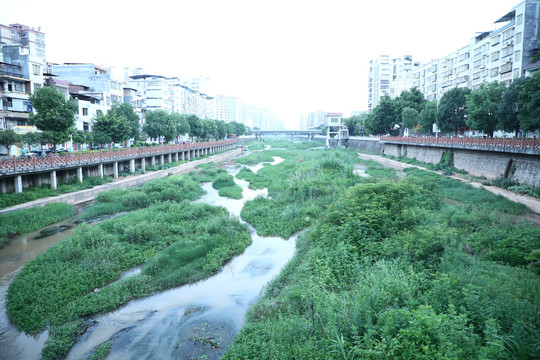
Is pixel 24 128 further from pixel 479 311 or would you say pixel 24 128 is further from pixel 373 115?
pixel 373 115

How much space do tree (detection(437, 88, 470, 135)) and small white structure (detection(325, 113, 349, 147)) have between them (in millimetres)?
51113

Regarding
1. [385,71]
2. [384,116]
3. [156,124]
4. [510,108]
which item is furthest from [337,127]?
[510,108]

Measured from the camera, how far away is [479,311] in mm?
6836

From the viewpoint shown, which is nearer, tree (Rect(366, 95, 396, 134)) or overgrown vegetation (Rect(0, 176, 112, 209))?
overgrown vegetation (Rect(0, 176, 112, 209))

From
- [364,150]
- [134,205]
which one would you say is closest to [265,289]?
[134,205]

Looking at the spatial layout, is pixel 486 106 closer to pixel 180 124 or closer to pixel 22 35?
pixel 180 124

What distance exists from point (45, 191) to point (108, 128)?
16038 millimetres

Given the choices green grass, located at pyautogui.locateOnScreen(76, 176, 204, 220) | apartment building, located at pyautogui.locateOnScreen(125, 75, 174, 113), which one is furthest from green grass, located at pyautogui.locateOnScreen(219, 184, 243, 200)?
apartment building, located at pyautogui.locateOnScreen(125, 75, 174, 113)

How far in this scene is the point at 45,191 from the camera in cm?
2508

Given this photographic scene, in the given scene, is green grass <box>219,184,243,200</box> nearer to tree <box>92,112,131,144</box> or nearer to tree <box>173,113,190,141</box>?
tree <box>92,112,131,144</box>

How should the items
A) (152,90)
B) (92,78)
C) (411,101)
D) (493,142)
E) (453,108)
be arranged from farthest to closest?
(152,90) → (92,78) → (411,101) → (453,108) → (493,142)

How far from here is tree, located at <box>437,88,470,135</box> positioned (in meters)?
41.7

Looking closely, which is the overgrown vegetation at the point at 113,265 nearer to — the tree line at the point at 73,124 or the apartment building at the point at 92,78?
the tree line at the point at 73,124

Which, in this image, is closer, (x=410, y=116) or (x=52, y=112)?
(x=52, y=112)
